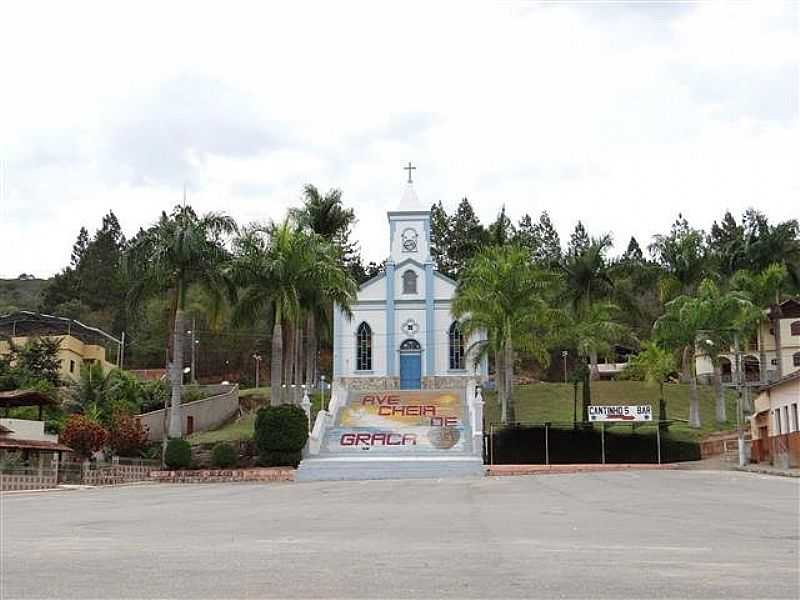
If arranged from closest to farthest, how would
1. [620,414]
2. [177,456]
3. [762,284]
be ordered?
1. [177,456]
2. [620,414]
3. [762,284]

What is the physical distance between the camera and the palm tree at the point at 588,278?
51.9 meters

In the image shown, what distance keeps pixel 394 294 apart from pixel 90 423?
22.3 metres

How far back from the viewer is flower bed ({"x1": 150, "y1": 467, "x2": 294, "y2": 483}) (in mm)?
32812

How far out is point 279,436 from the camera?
34.1 meters

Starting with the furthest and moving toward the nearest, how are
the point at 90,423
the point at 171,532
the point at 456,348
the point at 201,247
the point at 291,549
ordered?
1. the point at 456,348
2. the point at 201,247
3. the point at 90,423
4. the point at 171,532
5. the point at 291,549

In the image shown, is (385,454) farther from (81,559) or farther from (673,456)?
(81,559)

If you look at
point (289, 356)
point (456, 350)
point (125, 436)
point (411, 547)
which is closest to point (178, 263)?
point (125, 436)

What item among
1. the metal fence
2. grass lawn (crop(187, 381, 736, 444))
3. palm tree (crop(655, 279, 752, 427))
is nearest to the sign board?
the metal fence

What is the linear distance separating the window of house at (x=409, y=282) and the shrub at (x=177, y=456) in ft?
66.7

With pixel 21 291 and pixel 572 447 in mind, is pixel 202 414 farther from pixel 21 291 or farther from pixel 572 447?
pixel 21 291

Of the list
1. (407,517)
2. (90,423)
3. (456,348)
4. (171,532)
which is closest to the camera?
(171,532)

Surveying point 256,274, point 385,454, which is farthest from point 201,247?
point 385,454

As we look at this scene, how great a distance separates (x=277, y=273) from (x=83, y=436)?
29.7ft

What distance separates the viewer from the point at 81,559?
9.48 m
